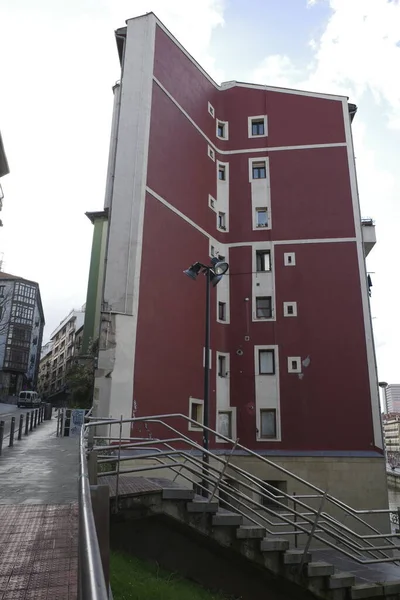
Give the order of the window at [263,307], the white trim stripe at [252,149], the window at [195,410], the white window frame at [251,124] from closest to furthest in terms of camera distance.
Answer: the window at [195,410] → the window at [263,307] → the white trim stripe at [252,149] → the white window frame at [251,124]

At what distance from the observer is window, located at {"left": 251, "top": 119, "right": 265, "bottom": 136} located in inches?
985

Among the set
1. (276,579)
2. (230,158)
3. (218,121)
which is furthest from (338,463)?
(218,121)

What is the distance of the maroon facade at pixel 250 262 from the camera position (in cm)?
1864

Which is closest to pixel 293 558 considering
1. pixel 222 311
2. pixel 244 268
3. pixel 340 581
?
pixel 340 581

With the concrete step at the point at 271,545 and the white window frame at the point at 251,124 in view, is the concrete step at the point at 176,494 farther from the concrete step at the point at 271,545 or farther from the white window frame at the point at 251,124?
the white window frame at the point at 251,124

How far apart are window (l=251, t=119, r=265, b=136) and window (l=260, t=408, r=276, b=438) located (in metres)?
15.3

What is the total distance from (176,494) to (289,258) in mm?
17264

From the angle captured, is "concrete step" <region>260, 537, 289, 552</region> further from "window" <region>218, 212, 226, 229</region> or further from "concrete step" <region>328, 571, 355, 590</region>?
"window" <region>218, 212, 226, 229</region>

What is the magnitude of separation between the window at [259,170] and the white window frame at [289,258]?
4.79 m

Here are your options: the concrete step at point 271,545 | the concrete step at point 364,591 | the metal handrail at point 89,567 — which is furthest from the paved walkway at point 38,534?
the concrete step at point 364,591

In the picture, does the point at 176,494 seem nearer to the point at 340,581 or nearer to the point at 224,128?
the point at 340,581

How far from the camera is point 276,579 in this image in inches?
261

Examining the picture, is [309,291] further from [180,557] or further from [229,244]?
[180,557]

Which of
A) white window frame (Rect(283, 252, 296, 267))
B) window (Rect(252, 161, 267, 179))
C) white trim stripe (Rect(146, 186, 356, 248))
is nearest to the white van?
white trim stripe (Rect(146, 186, 356, 248))
